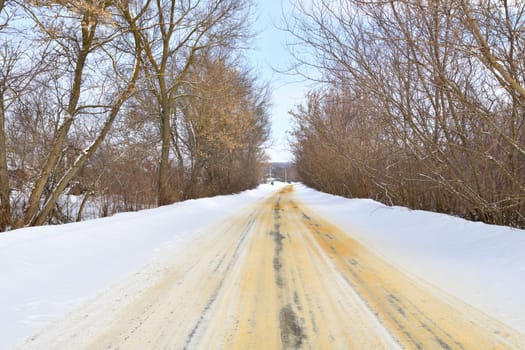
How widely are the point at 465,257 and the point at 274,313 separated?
3.68 m

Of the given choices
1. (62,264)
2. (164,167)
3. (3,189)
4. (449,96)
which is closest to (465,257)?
(449,96)

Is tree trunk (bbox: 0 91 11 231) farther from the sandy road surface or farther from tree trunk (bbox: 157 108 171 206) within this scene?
tree trunk (bbox: 157 108 171 206)

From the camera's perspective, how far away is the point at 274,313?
8.93ft

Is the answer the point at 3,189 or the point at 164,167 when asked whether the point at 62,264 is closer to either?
the point at 3,189

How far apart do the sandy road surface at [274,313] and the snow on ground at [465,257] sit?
0.32m

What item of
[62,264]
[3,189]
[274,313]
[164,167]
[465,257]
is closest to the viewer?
[274,313]

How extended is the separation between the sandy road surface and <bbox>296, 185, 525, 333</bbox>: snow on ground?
317mm

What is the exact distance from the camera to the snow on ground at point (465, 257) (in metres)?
3.14

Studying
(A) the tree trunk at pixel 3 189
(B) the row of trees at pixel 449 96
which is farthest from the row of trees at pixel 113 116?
(B) the row of trees at pixel 449 96

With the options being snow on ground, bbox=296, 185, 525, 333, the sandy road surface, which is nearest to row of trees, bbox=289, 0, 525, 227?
snow on ground, bbox=296, 185, 525, 333

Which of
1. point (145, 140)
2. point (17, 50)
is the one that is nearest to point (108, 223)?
point (17, 50)

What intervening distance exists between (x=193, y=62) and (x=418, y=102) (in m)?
11.1

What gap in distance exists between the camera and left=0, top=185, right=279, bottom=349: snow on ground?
2.71 metres

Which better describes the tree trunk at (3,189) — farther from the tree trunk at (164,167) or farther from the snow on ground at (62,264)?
the tree trunk at (164,167)
